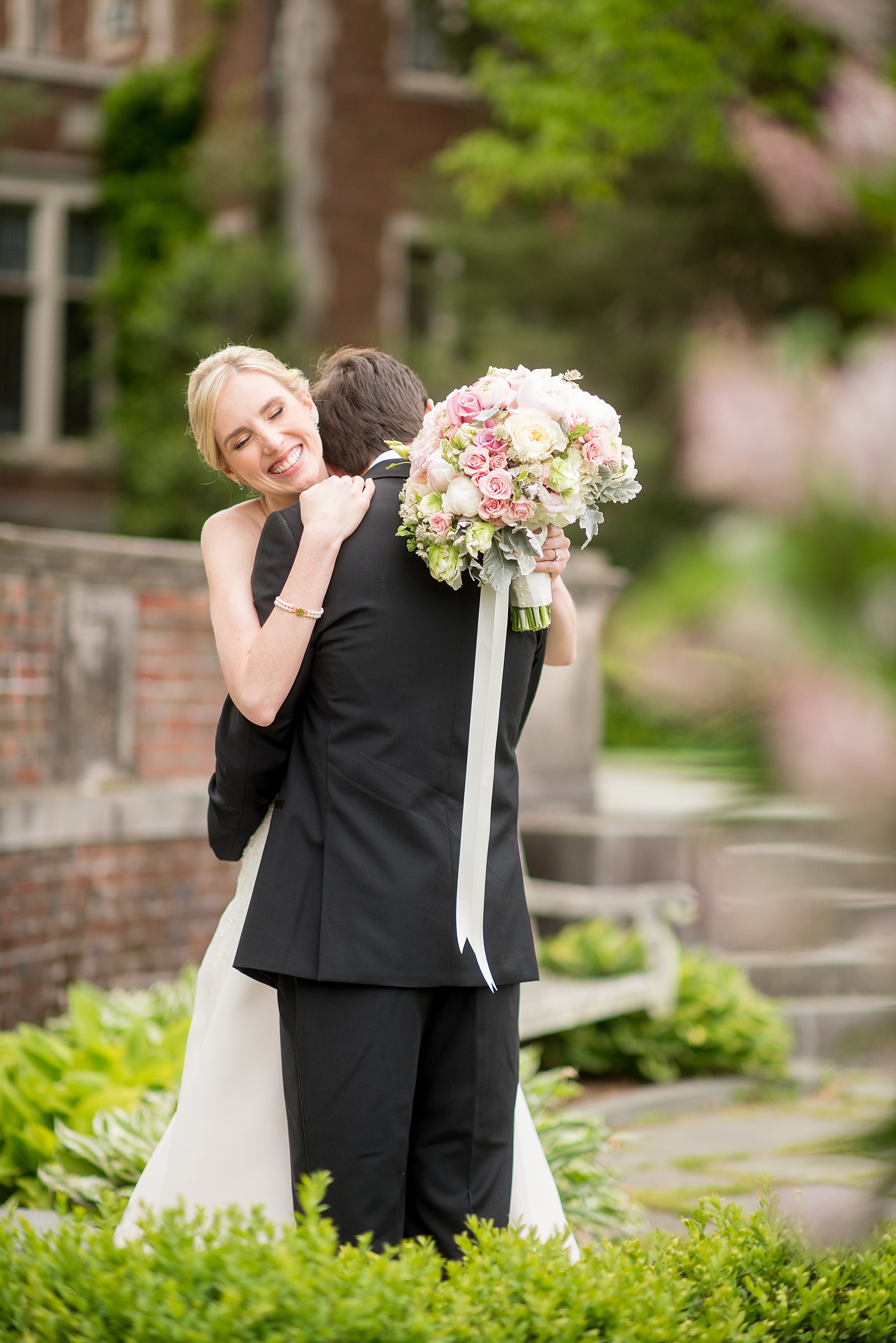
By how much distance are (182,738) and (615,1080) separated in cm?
243

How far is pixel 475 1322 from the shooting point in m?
2.18

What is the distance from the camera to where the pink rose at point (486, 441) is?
2436mm

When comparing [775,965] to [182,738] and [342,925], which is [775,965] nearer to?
[182,738]

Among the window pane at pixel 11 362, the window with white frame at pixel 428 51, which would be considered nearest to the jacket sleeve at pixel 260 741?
the window with white frame at pixel 428 51

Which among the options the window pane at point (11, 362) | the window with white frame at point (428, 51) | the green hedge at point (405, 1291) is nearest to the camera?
the green hedge at point (405, 1291)

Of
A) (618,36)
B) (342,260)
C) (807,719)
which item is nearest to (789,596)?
(807,719)

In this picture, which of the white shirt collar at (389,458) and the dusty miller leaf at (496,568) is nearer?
the dusty miller leaf at (496,568)

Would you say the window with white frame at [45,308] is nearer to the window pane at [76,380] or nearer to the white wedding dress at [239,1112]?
the window pane at [76,380]

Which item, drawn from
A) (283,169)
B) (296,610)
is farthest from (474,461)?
(283,169)

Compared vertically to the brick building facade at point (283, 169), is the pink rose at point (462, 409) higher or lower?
lower

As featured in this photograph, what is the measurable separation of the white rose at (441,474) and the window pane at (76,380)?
48.5ft

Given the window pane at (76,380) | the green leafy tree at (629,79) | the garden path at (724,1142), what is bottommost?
the garden path at (724,1142)

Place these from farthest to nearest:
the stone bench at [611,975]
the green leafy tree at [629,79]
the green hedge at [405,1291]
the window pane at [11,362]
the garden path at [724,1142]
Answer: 1. the window pane at [11,362]
2. the green leafy tree at [629,79]
3. the stone bench at [611,975]
4. the garden path at [724,1142]
5. the green hedge at [405,1291]

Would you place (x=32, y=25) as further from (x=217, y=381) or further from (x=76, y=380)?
(x=217, y=381)
